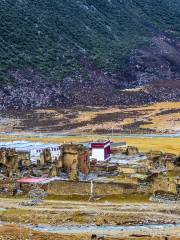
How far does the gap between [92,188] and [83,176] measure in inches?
206

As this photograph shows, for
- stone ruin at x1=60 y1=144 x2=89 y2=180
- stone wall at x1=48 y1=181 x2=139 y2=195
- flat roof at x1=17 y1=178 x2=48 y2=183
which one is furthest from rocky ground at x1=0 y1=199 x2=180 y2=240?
stone ruin at x1=60 y1=144 x2=89 y2=180

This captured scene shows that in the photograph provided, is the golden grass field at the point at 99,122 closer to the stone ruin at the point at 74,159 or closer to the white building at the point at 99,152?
the white building at the point at 99,152

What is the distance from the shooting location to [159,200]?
63000mm

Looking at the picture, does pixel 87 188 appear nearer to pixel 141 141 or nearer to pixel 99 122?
pixel 141 141

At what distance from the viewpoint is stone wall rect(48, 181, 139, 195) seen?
64.8m

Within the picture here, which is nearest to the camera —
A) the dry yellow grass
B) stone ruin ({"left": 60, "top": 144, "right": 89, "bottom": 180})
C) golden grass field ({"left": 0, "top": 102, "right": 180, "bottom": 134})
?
stone ruin ({"left": 60, "top": 144, "right": 89, "bottom": 180})

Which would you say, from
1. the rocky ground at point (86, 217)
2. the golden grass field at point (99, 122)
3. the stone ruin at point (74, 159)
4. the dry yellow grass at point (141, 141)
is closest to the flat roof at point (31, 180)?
the stone ruin at point (74, 159)

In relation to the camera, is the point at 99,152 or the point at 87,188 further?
the point at 99,152

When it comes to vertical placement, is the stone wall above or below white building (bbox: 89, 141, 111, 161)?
below

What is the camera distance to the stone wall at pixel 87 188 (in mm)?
64750

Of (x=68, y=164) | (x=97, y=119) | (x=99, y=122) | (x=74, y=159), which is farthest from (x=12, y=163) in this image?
(x=97, y=119)

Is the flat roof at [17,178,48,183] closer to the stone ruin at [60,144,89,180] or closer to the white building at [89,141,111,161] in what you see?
the stone ruin at [60,144,89,180]

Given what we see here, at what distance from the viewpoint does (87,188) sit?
213 ft

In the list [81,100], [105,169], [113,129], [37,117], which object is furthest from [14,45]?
[105,169]
